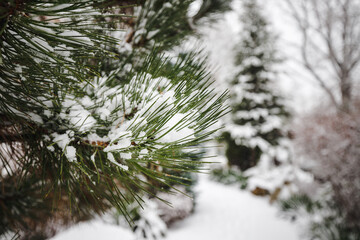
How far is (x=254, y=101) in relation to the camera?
9.13 meters

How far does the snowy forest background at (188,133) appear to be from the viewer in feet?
2.03

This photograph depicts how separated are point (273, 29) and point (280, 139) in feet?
18.0

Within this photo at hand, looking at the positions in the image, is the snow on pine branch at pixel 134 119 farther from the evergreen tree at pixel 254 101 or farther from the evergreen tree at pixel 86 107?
the evergreen tree at pixel 254 101

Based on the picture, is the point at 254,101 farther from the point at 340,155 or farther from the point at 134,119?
the point at 134,119

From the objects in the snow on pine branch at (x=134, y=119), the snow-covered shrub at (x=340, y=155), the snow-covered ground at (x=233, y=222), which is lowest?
the snow-covered ground at (x=233, y=222)

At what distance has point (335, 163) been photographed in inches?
160

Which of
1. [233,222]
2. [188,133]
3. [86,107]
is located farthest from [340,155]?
[86,107]

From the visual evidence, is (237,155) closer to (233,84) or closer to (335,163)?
(233,84)

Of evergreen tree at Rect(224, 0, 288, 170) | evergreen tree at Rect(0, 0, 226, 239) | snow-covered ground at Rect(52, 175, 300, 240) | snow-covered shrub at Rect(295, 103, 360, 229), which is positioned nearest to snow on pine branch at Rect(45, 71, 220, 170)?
evergreen tree at Rect(0, 0, 226, 239)

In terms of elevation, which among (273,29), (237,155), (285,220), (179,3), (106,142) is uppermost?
(273,29)

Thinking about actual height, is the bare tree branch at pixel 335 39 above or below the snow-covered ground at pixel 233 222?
above

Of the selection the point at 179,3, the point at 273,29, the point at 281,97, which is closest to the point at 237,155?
the point at 281,97

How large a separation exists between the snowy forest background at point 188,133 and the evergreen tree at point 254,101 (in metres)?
0.05

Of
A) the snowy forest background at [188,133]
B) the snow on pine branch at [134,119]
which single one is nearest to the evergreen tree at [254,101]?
the snowy forest background at [188,133]
